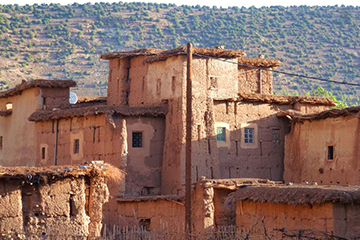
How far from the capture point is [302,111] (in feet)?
121

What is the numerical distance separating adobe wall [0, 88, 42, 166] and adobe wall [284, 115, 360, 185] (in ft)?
35.5

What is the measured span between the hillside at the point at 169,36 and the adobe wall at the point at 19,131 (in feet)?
108

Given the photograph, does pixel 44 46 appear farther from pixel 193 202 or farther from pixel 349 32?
pixel 193 202

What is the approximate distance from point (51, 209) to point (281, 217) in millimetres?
6659

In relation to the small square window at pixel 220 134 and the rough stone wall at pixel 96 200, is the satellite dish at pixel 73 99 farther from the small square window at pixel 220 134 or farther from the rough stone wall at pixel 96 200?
the rough stone wall at pixel 96 200

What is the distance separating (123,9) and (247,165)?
60.5m

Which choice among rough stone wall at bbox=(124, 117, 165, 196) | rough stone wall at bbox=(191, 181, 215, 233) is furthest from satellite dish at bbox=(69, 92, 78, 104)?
rough stone wall at bbox=(191, 181, 215, 233)

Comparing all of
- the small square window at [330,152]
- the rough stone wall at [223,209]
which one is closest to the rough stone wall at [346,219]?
the rough stone wall at [223,209]

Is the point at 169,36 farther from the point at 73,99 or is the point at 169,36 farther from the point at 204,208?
the point at 204,208

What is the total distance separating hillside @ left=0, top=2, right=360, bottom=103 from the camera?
7819 cm

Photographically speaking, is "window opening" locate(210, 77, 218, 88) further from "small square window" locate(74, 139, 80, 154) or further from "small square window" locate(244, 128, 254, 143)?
"small square window" locate(74, 139, 80, 154)

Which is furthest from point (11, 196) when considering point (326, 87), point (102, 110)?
point (326, 87)

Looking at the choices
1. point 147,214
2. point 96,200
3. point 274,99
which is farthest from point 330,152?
point 96,200

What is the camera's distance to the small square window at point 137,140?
34812 millimetres
